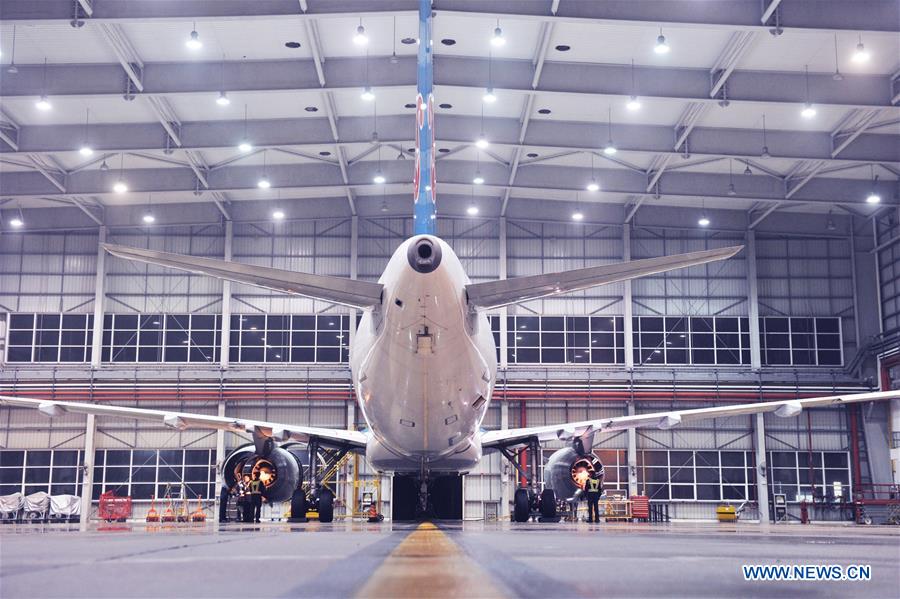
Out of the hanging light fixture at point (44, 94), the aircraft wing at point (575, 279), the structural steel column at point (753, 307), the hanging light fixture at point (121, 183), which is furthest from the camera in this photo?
the structural steel column at point (753, 307)

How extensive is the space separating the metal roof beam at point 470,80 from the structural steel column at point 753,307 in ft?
53.0

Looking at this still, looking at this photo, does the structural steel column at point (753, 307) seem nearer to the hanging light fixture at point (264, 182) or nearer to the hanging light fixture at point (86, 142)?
the hanging light fixture at point (264, 182)

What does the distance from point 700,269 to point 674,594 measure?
4539cm

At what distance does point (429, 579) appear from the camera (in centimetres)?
399

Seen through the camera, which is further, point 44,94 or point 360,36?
point 44,94

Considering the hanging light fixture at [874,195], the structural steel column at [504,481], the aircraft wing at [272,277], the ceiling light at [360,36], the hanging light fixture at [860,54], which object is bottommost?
the structural steel column at [504,481]

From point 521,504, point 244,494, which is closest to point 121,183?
point 244,494

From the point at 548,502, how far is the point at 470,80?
16344mm

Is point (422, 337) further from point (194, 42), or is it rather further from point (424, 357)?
point (194, 42)

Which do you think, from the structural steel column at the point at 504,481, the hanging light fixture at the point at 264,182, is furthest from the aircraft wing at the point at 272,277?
the structural steel column at the point at 504,481

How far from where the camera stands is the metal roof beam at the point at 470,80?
30.4 meters

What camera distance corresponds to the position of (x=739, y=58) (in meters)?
28.9

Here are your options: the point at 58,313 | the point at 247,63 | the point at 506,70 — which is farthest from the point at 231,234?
the point at 506,70

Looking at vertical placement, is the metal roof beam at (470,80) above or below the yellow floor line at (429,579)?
above
